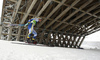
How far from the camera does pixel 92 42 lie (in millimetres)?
22344

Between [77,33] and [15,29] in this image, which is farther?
[77,33]

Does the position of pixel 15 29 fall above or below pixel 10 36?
above

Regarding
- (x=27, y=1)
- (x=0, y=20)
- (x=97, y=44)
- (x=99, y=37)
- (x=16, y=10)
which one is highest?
(x=27, y=1)

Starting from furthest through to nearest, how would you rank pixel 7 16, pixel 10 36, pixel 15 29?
pixel 15 29, pixel 10 36, pixel 7 16

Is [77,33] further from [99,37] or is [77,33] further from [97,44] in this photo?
[99,37]

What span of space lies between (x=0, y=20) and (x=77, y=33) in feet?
36.5

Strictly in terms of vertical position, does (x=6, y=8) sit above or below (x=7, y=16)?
above

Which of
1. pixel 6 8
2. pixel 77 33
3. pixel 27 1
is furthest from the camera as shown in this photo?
pixel 77 33

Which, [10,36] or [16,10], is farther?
[10,36]

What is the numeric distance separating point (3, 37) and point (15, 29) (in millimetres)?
1788

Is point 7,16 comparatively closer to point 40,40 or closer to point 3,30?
point 3,30

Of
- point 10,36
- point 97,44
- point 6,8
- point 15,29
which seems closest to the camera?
point 6,8

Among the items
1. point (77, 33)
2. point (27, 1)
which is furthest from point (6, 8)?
point (77, 33)

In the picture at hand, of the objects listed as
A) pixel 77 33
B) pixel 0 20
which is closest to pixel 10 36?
pixel 0 20
